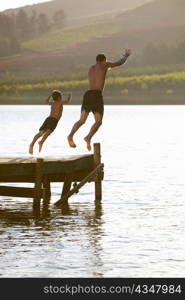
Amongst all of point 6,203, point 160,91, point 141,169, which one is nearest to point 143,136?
point 141,169

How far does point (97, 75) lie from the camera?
1055 inches

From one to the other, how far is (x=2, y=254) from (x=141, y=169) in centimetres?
2329

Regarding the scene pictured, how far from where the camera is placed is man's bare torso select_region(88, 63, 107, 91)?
2675cm

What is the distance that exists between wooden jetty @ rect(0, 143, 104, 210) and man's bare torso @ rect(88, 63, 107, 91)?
1.73 metres

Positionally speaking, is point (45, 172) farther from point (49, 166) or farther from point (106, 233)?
point (106, 233)

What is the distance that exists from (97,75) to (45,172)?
116 inches

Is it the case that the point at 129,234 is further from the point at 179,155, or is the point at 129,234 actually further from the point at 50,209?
the point at 179,155

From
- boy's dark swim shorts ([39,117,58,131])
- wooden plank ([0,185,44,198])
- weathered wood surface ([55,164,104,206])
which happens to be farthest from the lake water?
boy's dark swim shorts ([39,117,58,131])

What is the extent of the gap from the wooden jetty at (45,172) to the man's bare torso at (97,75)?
173cm

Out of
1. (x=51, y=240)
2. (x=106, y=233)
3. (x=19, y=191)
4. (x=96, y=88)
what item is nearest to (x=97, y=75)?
(x=96, y=88)

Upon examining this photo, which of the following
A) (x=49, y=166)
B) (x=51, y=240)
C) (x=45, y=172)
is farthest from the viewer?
(x=49, y=166)

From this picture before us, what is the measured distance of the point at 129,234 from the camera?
23812 millimetres

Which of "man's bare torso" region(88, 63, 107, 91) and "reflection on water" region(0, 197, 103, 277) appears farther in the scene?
"man's bare torso" region(88, 63, 107, 91)

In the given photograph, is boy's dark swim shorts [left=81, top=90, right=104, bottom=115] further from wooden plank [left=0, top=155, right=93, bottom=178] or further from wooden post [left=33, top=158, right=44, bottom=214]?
wooden post [left=33, top=158, right=44, bottom=214]
